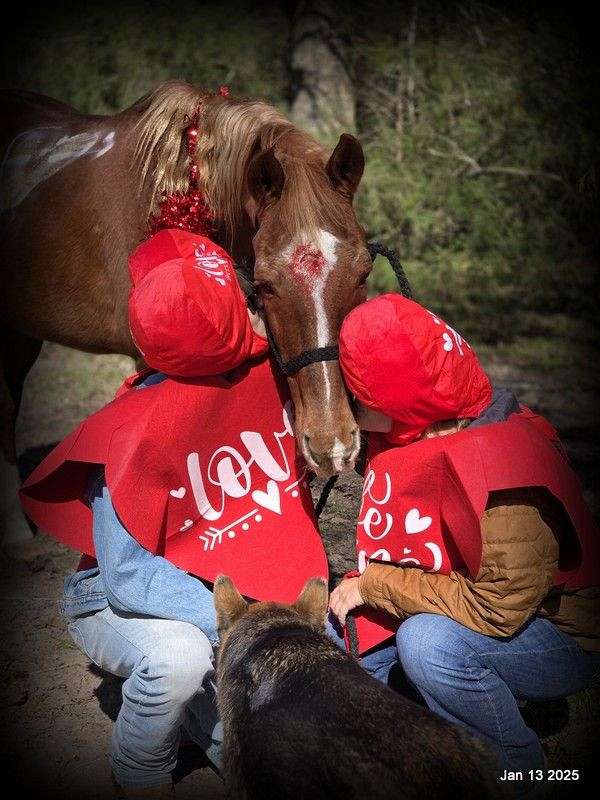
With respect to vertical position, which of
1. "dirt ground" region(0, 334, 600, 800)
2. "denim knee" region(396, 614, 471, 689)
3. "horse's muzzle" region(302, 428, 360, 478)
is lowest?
"dirt ground" region(0, 334, 600, 800)

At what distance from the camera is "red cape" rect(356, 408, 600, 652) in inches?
92.4

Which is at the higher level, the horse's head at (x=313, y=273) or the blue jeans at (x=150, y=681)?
the horse's head at (x=313, y=273)

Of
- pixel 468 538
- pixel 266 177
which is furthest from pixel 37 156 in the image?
pixel 468 538

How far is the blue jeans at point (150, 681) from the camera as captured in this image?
2.43 meters

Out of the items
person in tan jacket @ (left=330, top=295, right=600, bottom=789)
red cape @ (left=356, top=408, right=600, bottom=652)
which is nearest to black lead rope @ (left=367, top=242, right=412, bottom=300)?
person in tan jacket @ (left=330, top=295, right=600, bottom=789)

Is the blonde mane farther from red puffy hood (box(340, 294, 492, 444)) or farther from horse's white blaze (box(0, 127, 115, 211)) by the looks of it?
red puffy hood (box(340, 294, 492, 444))

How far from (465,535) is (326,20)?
801 centimetres

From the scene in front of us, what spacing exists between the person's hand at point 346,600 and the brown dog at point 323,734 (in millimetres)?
296

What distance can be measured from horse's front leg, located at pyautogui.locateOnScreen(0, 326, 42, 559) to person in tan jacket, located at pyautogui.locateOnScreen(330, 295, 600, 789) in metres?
2.71

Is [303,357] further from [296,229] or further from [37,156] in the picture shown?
[37,156]

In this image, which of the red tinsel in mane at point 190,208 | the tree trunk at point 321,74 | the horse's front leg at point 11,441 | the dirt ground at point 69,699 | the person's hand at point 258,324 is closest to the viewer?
the person's hand at point 258,324

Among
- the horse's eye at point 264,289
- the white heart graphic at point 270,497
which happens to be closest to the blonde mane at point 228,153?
the horse's eye at point 264,289

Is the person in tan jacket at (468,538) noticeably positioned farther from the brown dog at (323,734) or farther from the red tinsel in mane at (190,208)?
the red tinsel in mane at (190,208)

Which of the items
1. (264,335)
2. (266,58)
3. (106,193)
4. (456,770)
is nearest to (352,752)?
(456,770)
